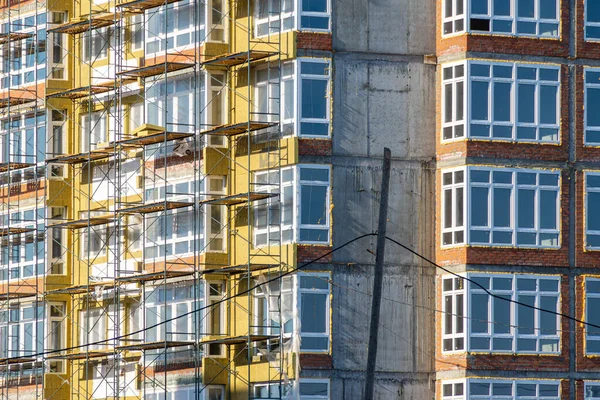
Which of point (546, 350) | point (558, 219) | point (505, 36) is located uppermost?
point (505, 36)

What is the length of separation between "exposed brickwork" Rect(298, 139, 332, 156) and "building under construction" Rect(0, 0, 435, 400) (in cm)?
4

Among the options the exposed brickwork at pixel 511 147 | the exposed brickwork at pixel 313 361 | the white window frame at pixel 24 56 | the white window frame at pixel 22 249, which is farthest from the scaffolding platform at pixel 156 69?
the exposed brickwork at pixel 313 361

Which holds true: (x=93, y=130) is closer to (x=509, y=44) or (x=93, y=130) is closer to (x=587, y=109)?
(x=509, y=44)

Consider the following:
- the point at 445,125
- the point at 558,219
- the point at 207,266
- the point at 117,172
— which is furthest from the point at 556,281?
the point at 117,172

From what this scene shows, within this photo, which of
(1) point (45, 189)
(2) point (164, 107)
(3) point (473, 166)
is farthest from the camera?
(1) point (45, 189)

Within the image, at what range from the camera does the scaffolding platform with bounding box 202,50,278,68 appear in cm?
5266

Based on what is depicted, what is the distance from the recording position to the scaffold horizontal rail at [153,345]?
53250mm

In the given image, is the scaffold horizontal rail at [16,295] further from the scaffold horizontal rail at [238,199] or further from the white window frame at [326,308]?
the white window frame at [326,308]

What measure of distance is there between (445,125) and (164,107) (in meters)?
8.56

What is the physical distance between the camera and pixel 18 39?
61875 millimetres

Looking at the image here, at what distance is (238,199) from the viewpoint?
52906mm

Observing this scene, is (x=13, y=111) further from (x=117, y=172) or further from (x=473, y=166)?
(x=473, y=166)

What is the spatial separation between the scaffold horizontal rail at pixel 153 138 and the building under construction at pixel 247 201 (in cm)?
10

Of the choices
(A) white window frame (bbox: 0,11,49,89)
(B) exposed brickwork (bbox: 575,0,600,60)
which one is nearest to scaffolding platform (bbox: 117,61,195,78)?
(A) white window frame (bbox: 0,11,49,89)
